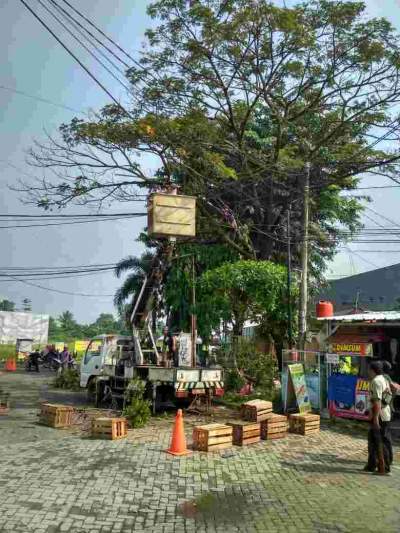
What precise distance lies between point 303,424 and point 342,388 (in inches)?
92.7

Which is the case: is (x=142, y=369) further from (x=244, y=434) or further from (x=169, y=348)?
(x=244, y=434)

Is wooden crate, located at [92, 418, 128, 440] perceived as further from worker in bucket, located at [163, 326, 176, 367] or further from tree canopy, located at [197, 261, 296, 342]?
tree canopy, located at [197, 261, 296, 342]

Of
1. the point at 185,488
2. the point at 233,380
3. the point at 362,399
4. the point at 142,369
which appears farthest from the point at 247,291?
the point at 185,488

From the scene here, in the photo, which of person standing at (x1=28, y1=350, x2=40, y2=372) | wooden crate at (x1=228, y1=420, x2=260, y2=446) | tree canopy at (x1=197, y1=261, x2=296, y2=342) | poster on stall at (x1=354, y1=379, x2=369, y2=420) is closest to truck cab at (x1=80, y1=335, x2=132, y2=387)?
tree canopy at (x1=197, y1=261, x2=296, y2=342)

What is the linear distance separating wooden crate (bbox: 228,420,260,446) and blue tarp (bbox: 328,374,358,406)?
3.64m

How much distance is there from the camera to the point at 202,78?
18.5 meters

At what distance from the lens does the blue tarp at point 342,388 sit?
1297 cm

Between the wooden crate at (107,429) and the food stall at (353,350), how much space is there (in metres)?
5.69

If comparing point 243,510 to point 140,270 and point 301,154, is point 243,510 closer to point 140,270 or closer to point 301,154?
point 301,154

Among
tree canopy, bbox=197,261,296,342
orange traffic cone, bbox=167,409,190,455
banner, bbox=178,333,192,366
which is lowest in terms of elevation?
orange traffic cone, bbox=167,409,190,455

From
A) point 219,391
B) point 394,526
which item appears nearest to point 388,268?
point 219,391

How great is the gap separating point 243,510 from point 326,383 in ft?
26.3

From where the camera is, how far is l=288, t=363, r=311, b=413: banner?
13.1 meters

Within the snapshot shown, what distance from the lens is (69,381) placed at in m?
21.0
